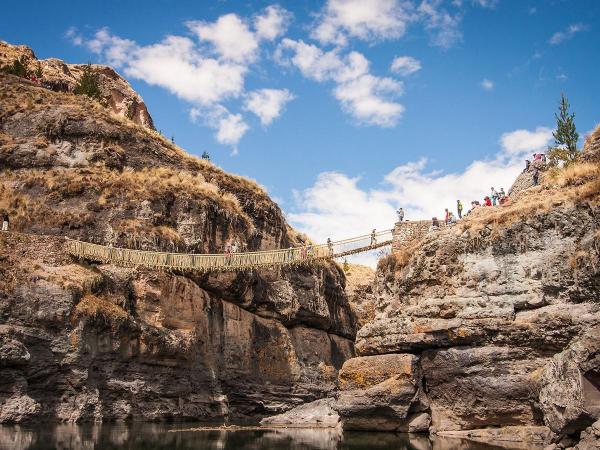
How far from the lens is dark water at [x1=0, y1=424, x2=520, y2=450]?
2136 cm

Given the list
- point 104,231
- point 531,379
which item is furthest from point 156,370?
point 531,379

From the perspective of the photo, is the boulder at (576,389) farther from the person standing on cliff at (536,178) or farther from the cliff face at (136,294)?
the cliff face at (136,294)

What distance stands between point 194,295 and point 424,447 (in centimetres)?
2099

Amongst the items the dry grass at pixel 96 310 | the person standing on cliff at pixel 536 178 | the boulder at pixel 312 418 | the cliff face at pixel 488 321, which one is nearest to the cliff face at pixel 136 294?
the dry grass at pixel 96 310

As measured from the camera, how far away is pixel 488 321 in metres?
25.6

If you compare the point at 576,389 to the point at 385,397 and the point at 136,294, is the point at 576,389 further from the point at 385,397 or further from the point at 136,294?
the point at 136,294

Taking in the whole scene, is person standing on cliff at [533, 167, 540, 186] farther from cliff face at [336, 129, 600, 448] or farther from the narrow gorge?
cliff face at [336, 129, 600, 448]

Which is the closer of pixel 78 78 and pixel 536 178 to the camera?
pixel 536 178

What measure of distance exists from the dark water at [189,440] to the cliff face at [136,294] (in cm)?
325

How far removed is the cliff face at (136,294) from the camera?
98.0 ft

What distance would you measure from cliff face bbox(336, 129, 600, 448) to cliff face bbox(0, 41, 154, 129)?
142ft

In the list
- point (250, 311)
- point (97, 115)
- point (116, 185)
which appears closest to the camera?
point (116, 185)

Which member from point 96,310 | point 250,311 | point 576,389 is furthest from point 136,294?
point 576,389

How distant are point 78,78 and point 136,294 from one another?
49.8m
